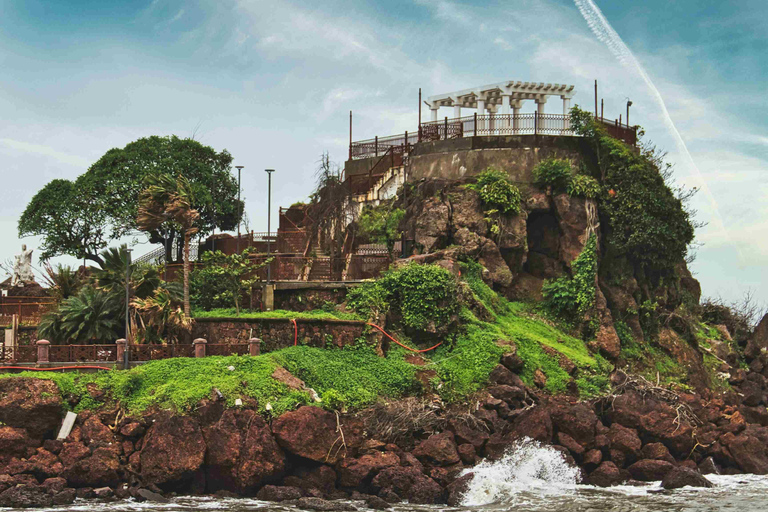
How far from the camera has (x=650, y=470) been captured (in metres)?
22.7

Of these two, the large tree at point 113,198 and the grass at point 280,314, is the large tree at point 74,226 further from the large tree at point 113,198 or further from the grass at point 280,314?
the grass at point 280,314

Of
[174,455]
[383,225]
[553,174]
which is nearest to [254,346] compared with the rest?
[174,455]

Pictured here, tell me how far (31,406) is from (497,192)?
16.9m

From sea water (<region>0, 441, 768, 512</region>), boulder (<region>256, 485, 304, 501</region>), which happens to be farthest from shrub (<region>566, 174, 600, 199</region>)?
boulder (<region>256, 485, 304, 501</region>)

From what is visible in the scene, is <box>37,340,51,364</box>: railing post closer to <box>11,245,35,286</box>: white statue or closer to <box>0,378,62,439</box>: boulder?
<box>0,378,62,439</box>: boulder

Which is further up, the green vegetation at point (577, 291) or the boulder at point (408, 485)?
the green vegetation at point (577, 291)

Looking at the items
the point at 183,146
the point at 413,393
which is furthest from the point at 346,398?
the point at 183,146

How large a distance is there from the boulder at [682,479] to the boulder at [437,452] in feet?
17.0

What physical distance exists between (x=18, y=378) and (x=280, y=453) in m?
6.58

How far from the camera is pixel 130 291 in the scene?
2597 centimetres

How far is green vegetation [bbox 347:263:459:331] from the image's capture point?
27.3m

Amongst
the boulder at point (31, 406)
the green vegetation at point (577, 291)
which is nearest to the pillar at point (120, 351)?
the boulder at point (31, 406)

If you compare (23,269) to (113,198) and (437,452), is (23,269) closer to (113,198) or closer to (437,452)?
(113,198)

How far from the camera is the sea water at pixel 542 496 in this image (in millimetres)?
19781
